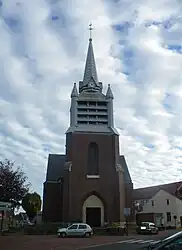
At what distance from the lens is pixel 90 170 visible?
50781mm

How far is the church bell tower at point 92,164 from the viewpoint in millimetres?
48344

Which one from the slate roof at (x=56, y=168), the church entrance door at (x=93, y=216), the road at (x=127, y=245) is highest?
the slate roof at (x=56, y=168)

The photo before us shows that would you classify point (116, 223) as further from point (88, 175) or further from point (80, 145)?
point (80, 145)

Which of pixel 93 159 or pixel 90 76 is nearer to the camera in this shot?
pixel 93 159

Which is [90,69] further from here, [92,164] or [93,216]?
[93,216]

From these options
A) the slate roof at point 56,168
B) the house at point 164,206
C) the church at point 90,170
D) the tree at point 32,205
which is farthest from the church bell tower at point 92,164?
the tree at point 32,205

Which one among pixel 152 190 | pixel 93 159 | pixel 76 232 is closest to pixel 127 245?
pixel 76 232

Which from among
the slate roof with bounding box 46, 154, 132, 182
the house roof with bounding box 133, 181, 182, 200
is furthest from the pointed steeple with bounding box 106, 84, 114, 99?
the house roof with bounding box 133, 181, 182, 200

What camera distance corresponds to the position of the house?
69.7 m

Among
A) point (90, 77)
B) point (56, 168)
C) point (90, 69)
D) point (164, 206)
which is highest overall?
point (90, 69)

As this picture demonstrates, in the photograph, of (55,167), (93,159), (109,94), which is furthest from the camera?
(55,167)

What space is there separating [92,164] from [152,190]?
1630 inches

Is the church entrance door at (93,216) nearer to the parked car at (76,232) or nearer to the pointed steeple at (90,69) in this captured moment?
the parked car at (76,232)

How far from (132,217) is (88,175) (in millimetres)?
10300
